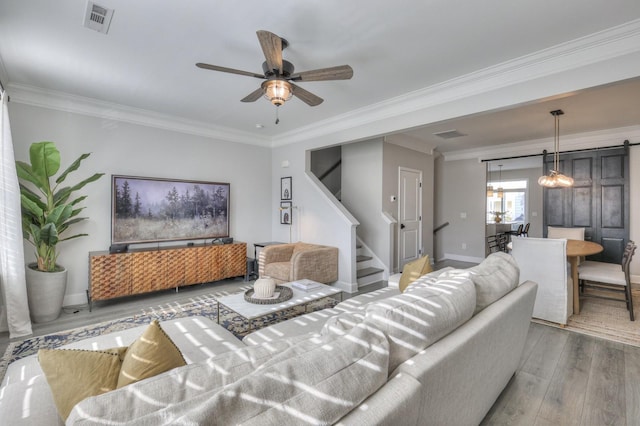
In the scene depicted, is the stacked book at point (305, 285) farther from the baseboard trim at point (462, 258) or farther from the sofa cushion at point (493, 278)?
the baseboard trim at point (462, 258)

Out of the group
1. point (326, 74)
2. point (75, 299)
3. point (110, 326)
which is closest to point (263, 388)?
point (326, 74)

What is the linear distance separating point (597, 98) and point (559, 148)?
2.33 meters

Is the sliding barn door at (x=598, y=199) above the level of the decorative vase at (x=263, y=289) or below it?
above

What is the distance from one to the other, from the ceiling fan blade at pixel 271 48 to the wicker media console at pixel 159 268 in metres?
3.11

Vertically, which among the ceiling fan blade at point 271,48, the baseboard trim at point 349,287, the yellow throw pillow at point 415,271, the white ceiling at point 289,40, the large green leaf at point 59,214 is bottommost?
the baseboard trim at point 349,287

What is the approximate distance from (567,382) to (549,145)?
5.29 m

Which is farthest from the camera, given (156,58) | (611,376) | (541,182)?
(541,182)

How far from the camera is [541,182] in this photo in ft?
15.7

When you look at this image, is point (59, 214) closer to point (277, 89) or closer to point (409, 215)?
point (277, 89)

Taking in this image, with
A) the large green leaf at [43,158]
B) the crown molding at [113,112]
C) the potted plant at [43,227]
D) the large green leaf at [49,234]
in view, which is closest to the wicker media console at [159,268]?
the potted plant at [43,227]

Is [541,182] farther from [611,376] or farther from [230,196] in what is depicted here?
[230,196]

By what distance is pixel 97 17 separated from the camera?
7.38 feet

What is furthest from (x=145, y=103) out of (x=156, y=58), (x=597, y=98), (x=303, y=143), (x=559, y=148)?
(x=559, y=148)

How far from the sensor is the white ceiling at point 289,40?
7.06 ft
